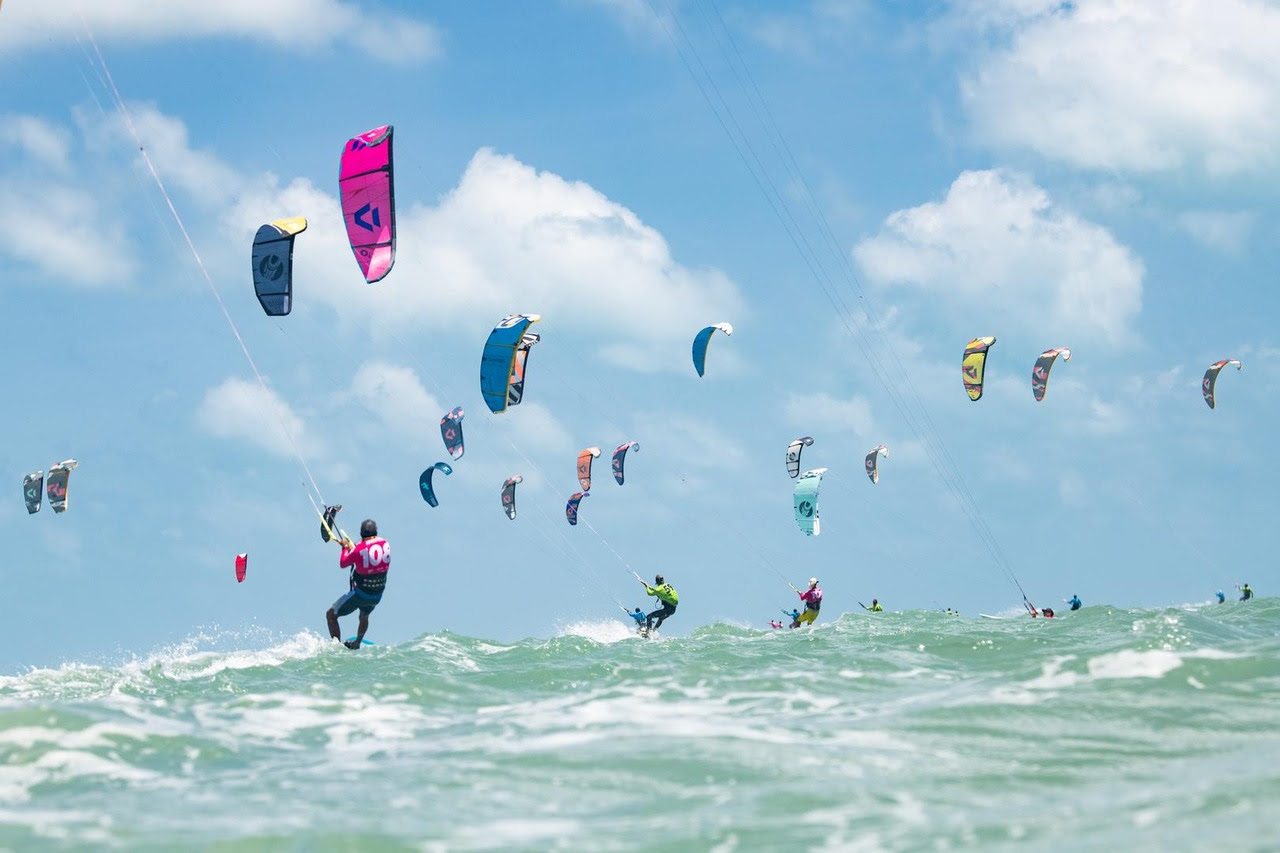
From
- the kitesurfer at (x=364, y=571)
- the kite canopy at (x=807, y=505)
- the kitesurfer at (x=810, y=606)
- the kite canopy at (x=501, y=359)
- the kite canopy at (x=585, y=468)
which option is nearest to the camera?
the kitesurfer at (x=364, y=571)

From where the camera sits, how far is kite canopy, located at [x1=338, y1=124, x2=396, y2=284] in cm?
1346

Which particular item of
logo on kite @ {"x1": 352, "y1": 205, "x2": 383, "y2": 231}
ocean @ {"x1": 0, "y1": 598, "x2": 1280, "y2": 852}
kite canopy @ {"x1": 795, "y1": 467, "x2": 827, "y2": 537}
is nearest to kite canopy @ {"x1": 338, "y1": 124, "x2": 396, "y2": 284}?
logo on kite @ {"x1": 352, "y1": 205, "x2": 383, "y2": 231}

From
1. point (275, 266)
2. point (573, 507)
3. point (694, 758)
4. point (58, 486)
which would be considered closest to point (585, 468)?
point (573, 507)

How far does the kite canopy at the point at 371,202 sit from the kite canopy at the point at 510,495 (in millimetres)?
18787

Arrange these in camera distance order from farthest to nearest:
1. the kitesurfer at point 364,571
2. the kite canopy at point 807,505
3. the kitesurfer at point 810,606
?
1. the kite canopy at point 807,505
2. the kitesurfer at point 810,606
3. the kitesurfer at point 364,571

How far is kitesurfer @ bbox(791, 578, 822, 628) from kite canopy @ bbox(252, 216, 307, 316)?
36.6ft

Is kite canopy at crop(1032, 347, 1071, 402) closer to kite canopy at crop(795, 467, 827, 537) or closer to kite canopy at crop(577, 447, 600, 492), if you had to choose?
kite canopy at crop(795, 467, 827, 537)

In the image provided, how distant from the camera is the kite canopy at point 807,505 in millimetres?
26141

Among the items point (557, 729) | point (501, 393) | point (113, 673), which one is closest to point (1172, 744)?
point (557, 729)

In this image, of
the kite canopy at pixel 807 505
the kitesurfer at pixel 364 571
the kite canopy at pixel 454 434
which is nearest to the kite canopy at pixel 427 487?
the kite canopy at pixel 454 434

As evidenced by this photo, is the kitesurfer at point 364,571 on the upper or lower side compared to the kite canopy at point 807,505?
lower

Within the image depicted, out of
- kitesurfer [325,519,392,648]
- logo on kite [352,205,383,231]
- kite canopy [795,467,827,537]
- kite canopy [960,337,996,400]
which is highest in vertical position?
kite canopy [960,337,996,400]

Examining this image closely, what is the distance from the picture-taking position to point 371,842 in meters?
4.46

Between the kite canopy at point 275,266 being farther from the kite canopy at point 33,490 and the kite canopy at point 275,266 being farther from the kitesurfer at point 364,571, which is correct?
the kite canopy at point 33,490
